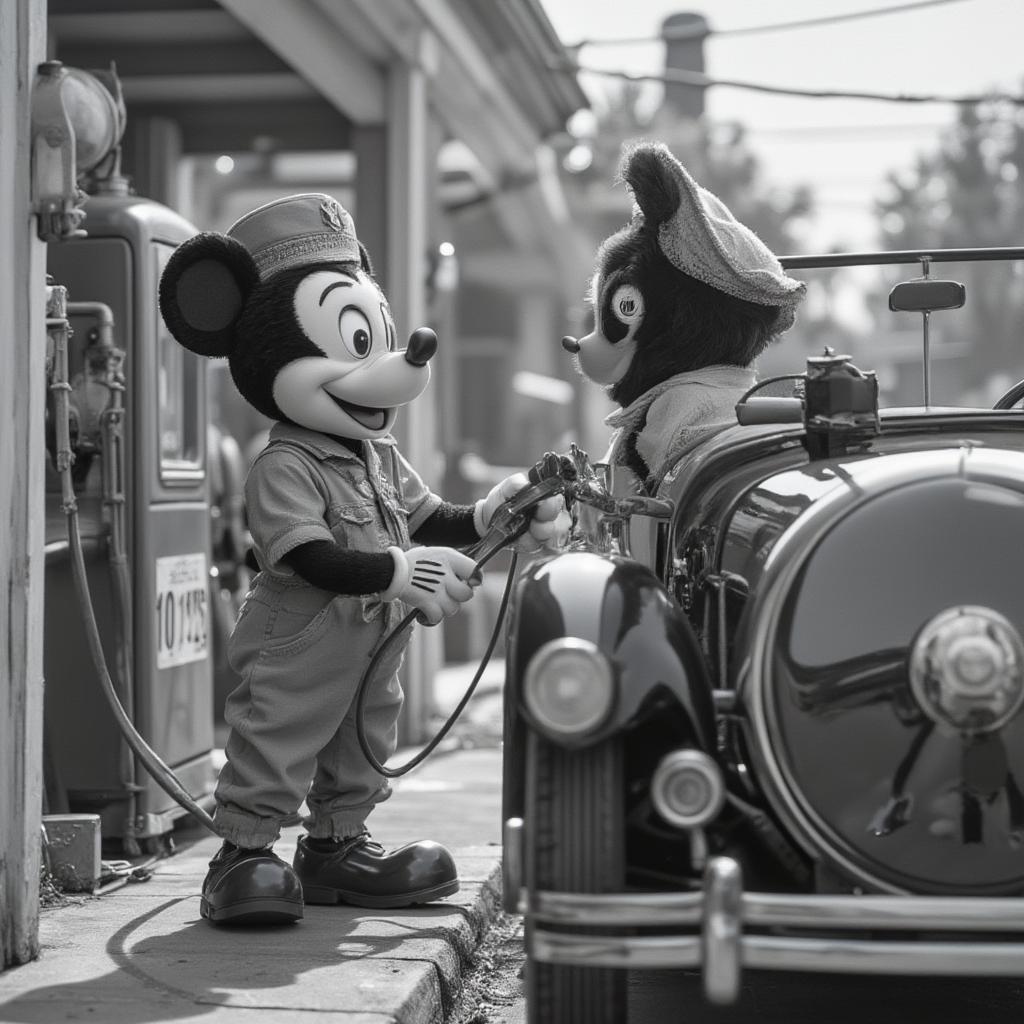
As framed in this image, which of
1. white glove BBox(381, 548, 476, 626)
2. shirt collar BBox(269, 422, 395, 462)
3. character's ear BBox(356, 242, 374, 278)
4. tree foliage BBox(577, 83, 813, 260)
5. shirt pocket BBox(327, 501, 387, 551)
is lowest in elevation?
white glove BBox(381, 548, 476, 626)

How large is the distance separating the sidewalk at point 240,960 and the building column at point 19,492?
0.22 metres

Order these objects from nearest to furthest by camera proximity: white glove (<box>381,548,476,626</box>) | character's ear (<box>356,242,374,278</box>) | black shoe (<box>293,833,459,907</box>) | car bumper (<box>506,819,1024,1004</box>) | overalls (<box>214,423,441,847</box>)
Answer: car bumper (<box>506,819,1024,1004</box>) → white glove (<box>381,548,476,626</box>) → overalls (<box>214,423,441,847</box>) → black shoe (<box>293,833,459,907</box>) → character's ear (<box>356,242,374,278</box>)

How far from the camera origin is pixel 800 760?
2.76 meters

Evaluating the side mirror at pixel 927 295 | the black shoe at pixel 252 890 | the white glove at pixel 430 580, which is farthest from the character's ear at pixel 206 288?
the side mirror at pixel 927 295

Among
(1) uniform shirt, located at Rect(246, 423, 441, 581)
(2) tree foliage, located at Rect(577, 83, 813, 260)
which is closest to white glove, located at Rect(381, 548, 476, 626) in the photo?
(1) uniform shirt, located at Rect(246, 423, 441, 581)

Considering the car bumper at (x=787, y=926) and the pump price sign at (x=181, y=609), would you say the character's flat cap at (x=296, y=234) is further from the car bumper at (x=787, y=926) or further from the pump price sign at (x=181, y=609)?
the car bumper at (x=787, y=926)

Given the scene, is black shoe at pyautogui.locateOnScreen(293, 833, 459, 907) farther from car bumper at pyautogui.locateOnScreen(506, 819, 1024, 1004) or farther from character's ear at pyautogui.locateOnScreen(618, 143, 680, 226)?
character's ear at pyautogui.locateOnScreen(618, 143, 680, 226)

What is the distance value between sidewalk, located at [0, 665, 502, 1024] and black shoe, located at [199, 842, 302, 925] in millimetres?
41

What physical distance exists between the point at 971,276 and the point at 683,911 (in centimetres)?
6209

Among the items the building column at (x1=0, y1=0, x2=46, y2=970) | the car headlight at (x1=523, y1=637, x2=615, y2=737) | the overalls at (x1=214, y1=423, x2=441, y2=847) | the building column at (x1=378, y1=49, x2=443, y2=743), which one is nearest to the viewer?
the car headlight at (x1=523, y1=637, x2=615, y2=737)

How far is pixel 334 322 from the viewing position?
3.87 metres

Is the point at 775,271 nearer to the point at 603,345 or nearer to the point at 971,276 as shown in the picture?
the point at 603,345

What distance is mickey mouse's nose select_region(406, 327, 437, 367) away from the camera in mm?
3781

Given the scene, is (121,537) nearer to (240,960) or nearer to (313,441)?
(313,441)
